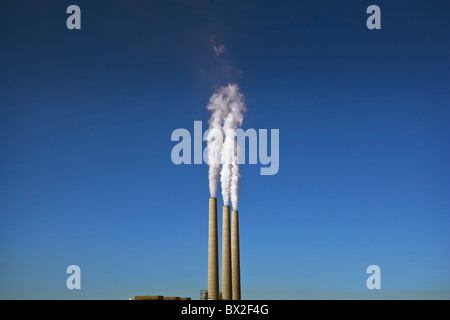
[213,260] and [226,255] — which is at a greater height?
[226,255]

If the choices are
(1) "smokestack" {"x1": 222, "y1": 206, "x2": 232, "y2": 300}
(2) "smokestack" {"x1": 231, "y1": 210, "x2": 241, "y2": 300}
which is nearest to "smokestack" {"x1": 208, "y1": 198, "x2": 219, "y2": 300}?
(1) "smokestack" {"x1": 222, "y1": 206, "x2": 232, "y2": 300}

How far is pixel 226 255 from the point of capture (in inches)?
2594

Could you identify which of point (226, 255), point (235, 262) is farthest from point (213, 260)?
point (235, 262)

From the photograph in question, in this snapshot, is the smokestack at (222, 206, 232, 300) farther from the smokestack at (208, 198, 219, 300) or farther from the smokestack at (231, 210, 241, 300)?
the smokestack at (231, 210, 241, 300)

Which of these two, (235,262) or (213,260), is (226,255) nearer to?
(235,262)

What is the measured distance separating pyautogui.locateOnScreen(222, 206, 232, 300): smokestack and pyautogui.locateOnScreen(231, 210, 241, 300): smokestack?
4.39ft

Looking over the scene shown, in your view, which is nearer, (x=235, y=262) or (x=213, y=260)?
(x=213, y=260)

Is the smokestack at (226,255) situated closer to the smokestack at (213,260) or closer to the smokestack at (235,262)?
the smokestack at (213,260)

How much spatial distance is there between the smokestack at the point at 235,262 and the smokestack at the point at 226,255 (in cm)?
134

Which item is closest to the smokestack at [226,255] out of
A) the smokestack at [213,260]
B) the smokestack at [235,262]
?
the smokestack at [213,260]

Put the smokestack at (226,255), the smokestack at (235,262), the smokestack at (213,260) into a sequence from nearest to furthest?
the smokestack at (213,260), the smokestack at (226,255), the smokestack at (235,262)

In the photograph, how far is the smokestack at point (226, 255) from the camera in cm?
6481

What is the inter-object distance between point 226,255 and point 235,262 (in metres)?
2.26
